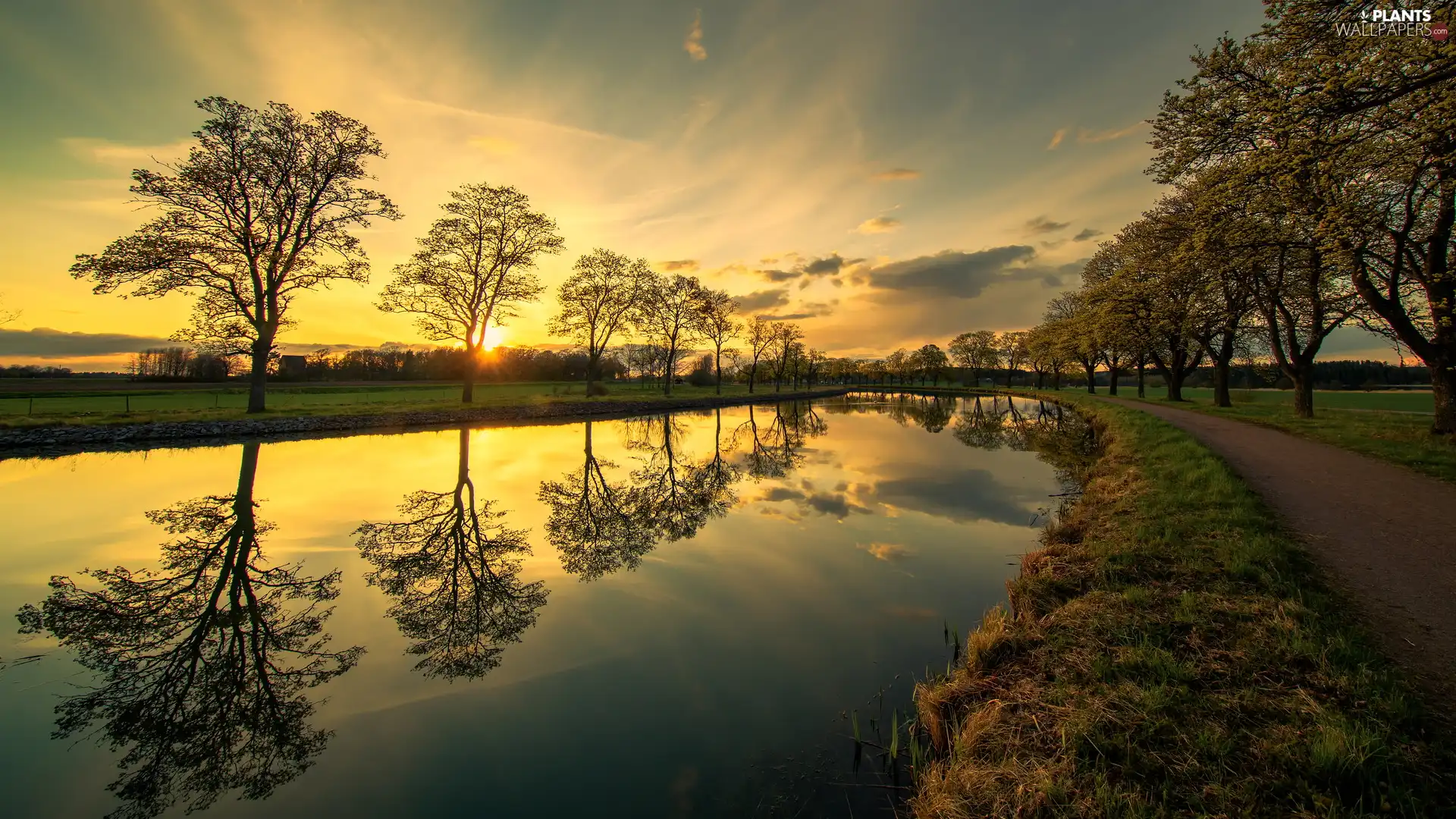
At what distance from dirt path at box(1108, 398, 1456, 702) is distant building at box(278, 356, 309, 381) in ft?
406

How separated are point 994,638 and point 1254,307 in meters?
33.3

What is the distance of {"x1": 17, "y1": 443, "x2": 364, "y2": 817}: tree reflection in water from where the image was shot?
3910 mm

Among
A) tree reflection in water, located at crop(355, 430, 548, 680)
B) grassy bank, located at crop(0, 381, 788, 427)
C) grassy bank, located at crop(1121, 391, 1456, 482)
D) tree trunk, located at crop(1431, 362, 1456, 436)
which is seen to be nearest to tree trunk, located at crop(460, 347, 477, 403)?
grassy bank, located at crop(0, 381, 788, 427)

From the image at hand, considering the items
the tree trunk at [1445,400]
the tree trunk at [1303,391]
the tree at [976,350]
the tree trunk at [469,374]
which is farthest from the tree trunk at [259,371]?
the tree at [976,350]

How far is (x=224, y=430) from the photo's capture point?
21.4 metres

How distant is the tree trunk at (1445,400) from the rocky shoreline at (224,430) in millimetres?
37995

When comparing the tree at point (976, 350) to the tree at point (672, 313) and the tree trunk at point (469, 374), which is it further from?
the tree trunk at point (469, 374)

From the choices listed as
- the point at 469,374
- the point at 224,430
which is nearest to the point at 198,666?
the point at 224,430

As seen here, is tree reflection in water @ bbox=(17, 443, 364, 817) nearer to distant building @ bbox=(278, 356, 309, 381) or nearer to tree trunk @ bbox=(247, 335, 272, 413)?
tree trunk @ bbox=(247, 335, 272, 413)

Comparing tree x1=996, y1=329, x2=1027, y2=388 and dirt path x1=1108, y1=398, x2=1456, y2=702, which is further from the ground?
tree x1=996, y1=329, x2=1027, y2=388

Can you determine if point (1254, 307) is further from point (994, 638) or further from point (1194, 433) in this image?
point (994, 638)

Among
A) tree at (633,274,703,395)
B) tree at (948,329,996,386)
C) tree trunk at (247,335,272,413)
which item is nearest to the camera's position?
tree trunk at (247,335,272,413)

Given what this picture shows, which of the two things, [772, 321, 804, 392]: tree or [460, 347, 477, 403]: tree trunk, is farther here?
[772, 321, 804, 392]: tree

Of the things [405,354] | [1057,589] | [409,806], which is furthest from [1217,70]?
[405,354]
